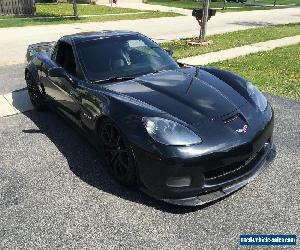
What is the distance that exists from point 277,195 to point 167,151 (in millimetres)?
1416

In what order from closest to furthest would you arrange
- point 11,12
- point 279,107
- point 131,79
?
point 131,79 → point 279,107 → point 11,12

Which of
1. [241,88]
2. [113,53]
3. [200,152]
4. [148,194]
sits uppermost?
→ [113,53]

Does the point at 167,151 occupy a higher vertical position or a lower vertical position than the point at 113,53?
lower

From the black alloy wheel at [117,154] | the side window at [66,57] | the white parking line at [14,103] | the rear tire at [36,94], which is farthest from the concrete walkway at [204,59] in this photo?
the black alloy wheel at [117,154]

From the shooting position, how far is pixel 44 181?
13.6ft

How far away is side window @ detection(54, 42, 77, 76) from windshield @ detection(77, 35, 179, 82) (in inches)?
6.7

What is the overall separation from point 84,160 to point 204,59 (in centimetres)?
652

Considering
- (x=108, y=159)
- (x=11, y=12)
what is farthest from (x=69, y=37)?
(x=11, y=12)

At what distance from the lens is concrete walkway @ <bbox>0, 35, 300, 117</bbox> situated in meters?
6.62

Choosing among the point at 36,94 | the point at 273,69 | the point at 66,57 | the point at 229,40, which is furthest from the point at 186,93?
the point at 229,40

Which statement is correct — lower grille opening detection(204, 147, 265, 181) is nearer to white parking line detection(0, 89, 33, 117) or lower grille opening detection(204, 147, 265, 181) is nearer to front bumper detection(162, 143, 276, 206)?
front bumper detection(162, 143, 276, 206)

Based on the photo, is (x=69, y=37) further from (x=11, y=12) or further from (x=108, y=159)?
(x=11, y=12)

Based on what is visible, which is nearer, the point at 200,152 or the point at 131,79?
the point at 200,152

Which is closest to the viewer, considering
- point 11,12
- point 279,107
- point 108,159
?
point 108,159
